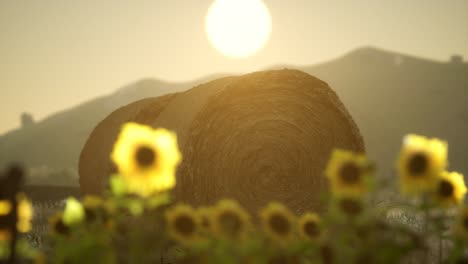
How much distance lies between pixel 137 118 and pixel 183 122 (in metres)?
2.19

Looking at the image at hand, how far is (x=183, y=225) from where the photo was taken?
229cm

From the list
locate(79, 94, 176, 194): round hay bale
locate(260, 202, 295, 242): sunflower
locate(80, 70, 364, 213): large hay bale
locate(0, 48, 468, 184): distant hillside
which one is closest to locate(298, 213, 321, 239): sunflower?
locate(260, 202, 295, 242): sunflower

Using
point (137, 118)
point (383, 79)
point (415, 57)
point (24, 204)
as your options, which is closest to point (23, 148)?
point (383, 79)

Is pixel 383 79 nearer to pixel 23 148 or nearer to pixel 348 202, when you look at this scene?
pixel 23 148

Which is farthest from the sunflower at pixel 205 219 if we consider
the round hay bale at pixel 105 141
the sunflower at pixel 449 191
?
the round hay bale at pixel 105 141

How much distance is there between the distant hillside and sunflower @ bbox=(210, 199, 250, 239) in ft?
120

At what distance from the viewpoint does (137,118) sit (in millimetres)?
8898

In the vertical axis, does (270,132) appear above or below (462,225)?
below

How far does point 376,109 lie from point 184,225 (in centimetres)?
4519

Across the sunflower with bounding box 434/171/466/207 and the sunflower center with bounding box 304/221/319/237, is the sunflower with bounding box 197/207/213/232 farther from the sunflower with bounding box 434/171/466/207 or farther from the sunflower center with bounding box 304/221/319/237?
the sunflower with bounding box 434/171/466/207

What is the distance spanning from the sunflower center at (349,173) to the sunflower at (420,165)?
18 centimetres

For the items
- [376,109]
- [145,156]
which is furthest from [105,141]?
[376,109]

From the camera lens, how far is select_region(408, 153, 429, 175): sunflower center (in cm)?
219

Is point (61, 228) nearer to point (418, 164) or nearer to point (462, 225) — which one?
point (418, 164)
